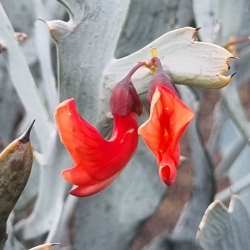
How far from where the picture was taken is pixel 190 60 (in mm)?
929

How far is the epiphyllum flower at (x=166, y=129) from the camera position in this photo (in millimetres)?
789

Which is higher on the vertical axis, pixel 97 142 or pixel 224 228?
pixel 97 142

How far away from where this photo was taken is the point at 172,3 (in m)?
1.34

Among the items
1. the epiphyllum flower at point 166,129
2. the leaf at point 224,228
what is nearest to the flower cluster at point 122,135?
the epiphyllum flower at point 166,129

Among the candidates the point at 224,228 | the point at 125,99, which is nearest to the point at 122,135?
the point at 125,99

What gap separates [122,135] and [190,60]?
0.40 ft

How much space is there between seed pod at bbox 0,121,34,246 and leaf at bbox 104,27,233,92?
200 mm

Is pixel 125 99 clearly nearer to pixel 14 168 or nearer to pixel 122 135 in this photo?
pixel 122 135

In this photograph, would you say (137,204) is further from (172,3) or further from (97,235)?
(172,3)

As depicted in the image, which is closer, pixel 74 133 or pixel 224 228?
pixel 74 133

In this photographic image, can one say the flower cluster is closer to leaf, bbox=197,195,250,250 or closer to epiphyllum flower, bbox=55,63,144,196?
epiphyllum flower, bbox=55,63,144,196

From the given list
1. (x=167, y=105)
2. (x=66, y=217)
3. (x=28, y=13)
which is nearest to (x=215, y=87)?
(x=167, y=105)

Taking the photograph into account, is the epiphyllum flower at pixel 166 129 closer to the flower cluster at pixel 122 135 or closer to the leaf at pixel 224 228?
the flower cluster at pixel 122 135

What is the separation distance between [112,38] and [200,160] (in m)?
0.37
